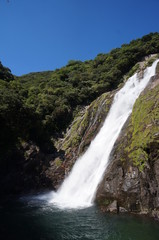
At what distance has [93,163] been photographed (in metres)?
22.9

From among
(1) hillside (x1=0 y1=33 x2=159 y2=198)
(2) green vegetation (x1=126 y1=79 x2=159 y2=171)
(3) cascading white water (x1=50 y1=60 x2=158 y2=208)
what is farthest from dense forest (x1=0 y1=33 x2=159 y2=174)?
(2) green vegetation (x1=126 y1=79 x2=159 y2=171)

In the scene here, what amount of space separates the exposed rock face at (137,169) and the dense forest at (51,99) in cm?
1191

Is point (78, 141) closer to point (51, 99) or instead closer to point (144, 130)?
point (144, 130)

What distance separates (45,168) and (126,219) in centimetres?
1580

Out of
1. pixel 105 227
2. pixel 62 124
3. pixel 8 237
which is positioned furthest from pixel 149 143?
pixel 62 124

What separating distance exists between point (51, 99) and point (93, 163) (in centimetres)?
2462

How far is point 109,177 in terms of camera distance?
18.0 m

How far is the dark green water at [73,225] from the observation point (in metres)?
12.0

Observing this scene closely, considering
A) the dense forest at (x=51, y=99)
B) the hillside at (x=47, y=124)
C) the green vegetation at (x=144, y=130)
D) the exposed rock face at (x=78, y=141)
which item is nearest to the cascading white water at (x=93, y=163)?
the exposed rock face at (x=78, y=141)

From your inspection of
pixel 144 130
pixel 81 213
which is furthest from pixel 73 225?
pixel 144 130

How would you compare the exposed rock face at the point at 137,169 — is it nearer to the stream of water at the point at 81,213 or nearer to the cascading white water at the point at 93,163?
the stream of water at the point at 81,213

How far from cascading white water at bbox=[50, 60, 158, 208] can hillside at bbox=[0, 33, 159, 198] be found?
155 centimetres

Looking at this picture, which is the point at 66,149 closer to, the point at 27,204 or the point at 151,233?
the point at 27,204

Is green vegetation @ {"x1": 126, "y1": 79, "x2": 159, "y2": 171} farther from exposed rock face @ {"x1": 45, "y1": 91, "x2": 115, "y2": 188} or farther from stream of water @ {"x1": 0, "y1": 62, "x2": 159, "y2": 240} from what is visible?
exposed rock face @ {"x1": 45, "y1": 91, "x2": 115, "y2": 188}
